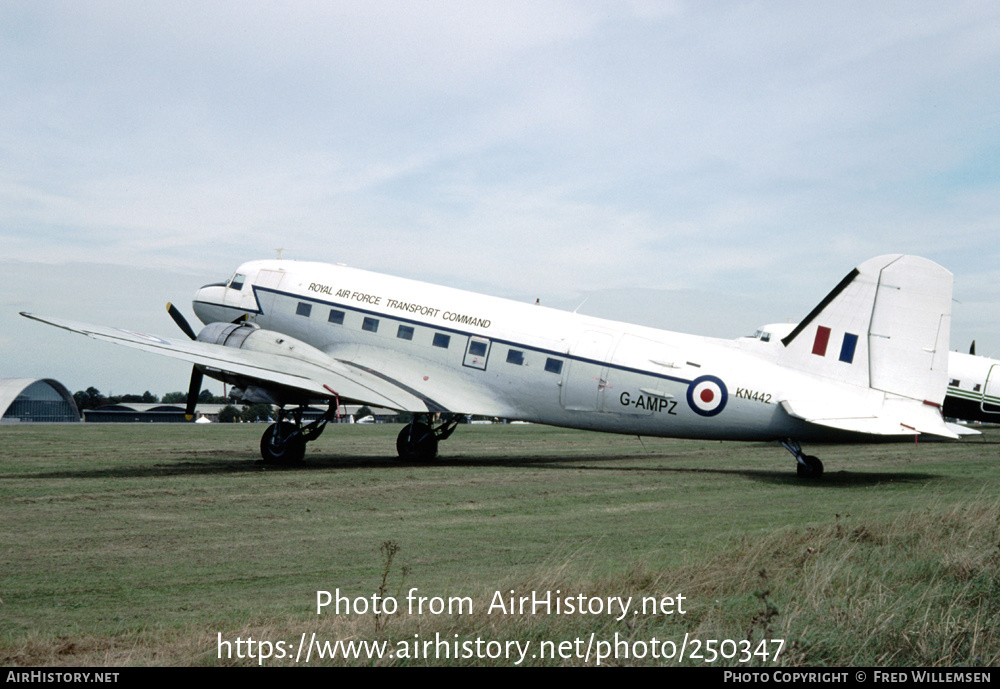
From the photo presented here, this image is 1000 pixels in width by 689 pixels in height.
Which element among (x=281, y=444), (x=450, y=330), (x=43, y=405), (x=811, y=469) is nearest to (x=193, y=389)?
(x=281, y=444)

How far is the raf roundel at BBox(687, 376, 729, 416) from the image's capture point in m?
20.2

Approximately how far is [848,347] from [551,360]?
24.0 feet

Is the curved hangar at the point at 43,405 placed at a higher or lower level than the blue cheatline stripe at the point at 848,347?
lower

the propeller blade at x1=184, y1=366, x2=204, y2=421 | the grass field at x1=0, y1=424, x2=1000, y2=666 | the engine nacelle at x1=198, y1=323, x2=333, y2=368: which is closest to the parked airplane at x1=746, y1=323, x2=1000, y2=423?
the grass field at x1=0, y1=424, x2=1000, y2=666

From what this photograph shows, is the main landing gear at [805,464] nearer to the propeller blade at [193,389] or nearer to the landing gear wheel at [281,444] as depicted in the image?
the landing gear wheel at [281,444]

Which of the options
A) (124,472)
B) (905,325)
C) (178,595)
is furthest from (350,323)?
(178,595)

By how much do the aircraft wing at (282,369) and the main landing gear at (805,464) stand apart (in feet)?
30.5

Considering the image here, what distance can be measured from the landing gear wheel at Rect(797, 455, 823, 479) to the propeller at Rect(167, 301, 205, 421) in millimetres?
15179

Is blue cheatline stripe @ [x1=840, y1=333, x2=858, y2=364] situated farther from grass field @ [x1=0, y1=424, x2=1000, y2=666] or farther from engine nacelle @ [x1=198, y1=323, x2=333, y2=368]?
engine nacelle @ [x1=198, y1=323, x2=333, y2=368]

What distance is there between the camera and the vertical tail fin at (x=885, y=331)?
18594 millimetres

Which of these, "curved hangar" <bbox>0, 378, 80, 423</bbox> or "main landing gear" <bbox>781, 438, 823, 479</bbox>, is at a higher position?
"main landing gear" <bbox>781, 438, 823, 479</bbox>

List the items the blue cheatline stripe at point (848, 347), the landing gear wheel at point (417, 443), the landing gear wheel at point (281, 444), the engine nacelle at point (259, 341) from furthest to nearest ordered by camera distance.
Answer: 1. the landing gear wheel at point (417, 443)
2. the engine nacelle at point (259, 341)
3. the landing gear wheel at point (281, 444)
4. the blue cheatline stripe at point (848, 347)

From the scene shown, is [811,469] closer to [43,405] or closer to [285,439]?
[285,439]

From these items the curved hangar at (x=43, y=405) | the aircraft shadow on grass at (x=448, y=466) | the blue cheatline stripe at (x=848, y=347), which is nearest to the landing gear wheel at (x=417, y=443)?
the aircraft shadow on grass at (x=448, y=466)
